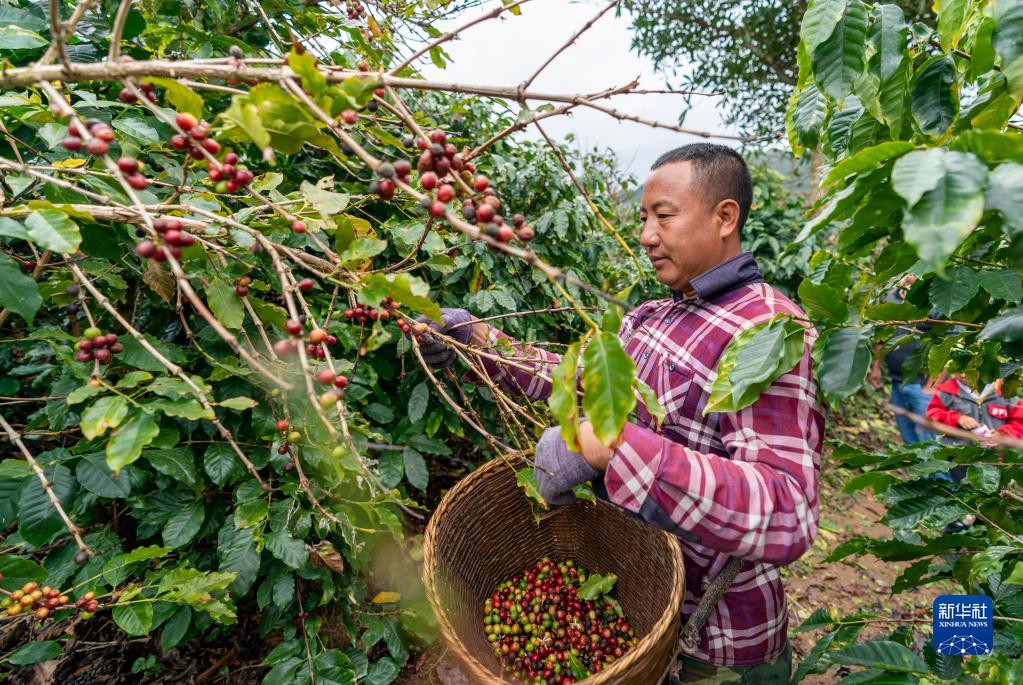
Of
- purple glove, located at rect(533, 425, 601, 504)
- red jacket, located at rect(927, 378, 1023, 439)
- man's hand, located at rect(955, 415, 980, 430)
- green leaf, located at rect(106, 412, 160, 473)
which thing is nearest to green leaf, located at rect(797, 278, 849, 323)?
purple glove, located at rect(533, 425, 601, 504)

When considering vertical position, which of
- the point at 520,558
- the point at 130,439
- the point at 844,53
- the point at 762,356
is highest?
the point at 844,53

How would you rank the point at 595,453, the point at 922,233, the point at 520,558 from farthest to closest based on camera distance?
the point at 520,558 < the point at 595,453 < the point at 922,233

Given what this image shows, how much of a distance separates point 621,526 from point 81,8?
2024 millimetres

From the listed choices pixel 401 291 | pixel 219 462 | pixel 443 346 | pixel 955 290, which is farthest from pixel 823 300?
pixel 219 462

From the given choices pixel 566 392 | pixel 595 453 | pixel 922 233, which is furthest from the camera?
pixel 595 453

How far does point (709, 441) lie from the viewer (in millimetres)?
1533

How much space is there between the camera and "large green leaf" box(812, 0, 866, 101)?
0.94 meters

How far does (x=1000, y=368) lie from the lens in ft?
4.71

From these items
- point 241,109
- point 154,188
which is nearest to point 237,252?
point 154,188

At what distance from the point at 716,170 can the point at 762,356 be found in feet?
2.91

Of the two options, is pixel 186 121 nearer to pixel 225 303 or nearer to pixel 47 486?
pixel 225 303

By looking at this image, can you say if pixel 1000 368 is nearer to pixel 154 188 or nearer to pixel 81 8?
pixel 81 8

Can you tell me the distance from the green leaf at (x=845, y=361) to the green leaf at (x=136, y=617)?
168 centimetres

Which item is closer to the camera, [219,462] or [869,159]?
[869,159]
